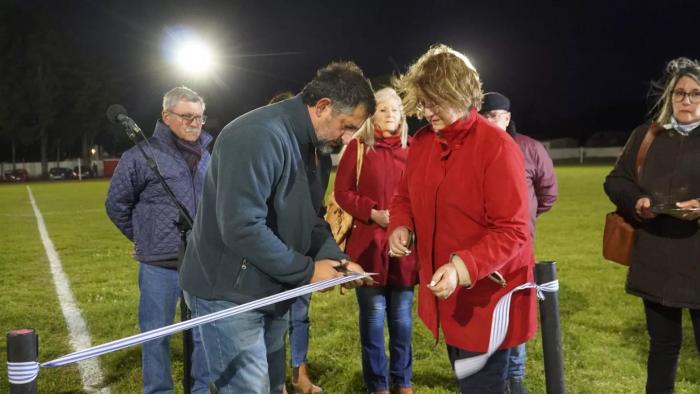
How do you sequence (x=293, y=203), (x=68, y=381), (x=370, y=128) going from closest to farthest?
Answer: (x=293, y=203) < (x=370, y=128) < (x=68, y=381)

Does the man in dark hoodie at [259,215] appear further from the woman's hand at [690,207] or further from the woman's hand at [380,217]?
the woman's hand at [690,207]

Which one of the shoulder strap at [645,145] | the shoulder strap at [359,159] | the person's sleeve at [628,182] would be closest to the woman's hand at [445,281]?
the person's sleeve at [628,182]

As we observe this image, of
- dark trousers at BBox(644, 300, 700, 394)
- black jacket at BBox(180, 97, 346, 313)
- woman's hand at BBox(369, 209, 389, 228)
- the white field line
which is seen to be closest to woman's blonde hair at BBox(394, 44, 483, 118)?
black jacket at BBox(180, 97, 346, 313)

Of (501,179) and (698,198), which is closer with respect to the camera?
(501,179)

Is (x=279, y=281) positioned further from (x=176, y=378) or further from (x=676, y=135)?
(x=176, y=378)

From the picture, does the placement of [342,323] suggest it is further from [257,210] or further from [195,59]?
[195,59]

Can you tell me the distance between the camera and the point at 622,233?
412cm

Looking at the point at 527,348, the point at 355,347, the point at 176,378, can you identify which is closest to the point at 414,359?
the point at 355,347

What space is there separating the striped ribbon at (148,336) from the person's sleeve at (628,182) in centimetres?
183

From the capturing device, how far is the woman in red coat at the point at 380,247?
4.76m

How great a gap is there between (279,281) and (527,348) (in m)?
3.74

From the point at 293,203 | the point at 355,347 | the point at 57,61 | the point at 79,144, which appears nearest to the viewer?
the point at 293,203

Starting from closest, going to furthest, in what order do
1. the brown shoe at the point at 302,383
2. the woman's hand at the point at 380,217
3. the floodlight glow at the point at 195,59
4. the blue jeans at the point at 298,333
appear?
the woman's hand at the point at 380,217 < the brown shoe at the point at 302,383 < the blue jeans at the point at 298,333 < the floodlight glow at the point at 195,59

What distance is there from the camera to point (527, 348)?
605 centimetres
